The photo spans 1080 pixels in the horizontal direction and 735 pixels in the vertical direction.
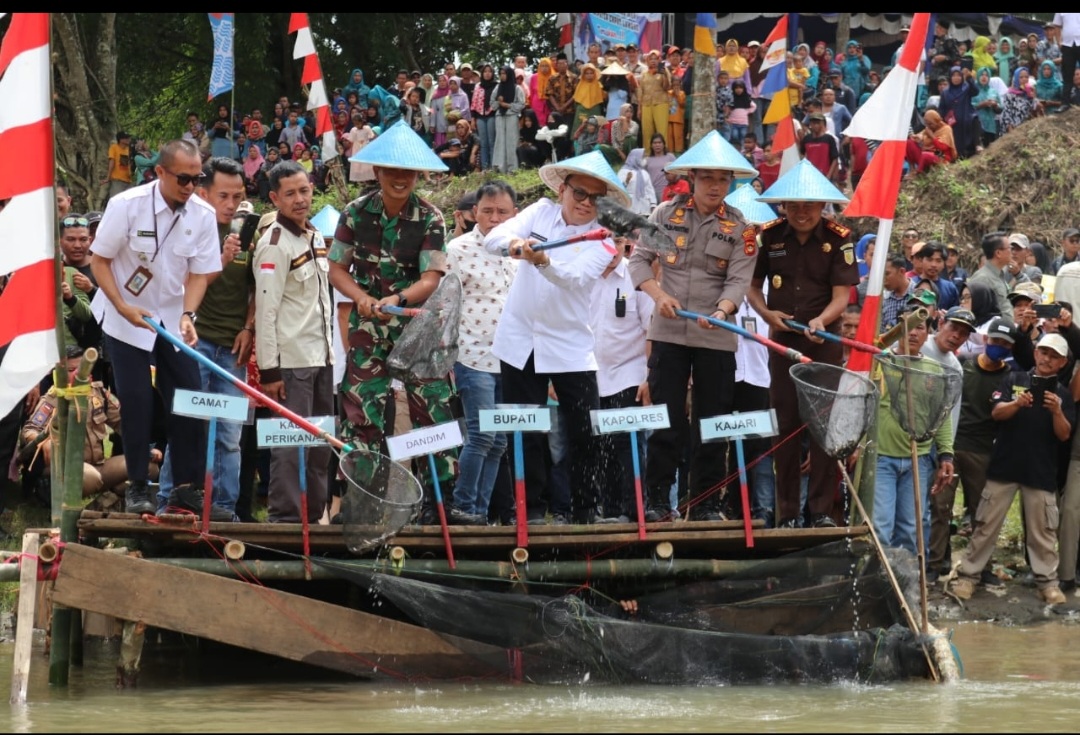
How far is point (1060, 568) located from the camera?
11.5m

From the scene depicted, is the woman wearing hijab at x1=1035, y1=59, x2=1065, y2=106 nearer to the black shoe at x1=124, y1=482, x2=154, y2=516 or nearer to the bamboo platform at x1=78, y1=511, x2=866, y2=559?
the bamboo platform at x1=78, y1=511, x2=866, y2=559

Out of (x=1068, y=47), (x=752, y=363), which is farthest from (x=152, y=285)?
(x=1068, y=47)

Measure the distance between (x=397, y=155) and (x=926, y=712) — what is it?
4.05m

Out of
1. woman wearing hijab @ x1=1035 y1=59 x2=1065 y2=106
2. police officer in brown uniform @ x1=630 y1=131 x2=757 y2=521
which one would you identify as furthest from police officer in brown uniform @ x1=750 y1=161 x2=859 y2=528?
woman wearing hijab @ x1=1035 y1=59 x2=1065 y2=106

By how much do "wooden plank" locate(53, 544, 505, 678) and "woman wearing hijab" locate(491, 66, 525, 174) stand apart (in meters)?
15.1

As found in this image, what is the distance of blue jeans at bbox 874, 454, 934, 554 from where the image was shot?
34.1 feet

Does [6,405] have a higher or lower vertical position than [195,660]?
higher

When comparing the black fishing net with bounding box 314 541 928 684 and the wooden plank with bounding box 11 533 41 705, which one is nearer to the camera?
the wooden plank with bounding box 11 533 41 705

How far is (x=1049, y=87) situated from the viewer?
23.3 metres

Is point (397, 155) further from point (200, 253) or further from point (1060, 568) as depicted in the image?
point (1060, 568)

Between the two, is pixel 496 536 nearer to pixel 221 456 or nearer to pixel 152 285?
pixel 221 456

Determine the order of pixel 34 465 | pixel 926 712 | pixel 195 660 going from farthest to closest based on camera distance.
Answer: pixel 34 465 → pixel 195 660 → pixel 926 712

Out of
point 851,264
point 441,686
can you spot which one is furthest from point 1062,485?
point 441,686

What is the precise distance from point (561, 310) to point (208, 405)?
2079 mm
